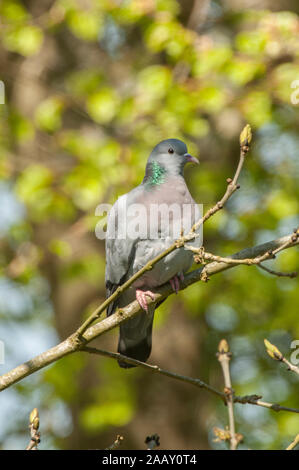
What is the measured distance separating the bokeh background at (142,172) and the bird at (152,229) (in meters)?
2.00

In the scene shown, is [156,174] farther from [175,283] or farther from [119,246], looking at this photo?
[175,283]

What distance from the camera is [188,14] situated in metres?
6.97

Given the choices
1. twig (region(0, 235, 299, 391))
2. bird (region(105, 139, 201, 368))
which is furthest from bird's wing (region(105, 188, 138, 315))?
twig (region(0, 235, 299, 391))

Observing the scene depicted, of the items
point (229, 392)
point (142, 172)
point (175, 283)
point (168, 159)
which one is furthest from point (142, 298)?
point (142, 172)

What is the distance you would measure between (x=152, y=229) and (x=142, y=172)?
2.52 metres

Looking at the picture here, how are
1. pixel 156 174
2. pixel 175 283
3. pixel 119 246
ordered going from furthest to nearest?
pixel 156 174 < pixel 119 246 < pixel 175 283

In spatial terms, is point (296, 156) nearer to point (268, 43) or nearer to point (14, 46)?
point (268, 43)

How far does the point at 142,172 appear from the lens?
18.7 feet

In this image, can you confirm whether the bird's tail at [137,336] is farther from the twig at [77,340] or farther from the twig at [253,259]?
the twig at [253,259]

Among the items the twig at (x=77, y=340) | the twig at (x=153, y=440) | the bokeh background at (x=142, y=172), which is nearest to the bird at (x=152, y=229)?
the twig at (x=77, y=340)

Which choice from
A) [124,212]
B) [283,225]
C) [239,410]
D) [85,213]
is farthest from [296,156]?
[124,212]

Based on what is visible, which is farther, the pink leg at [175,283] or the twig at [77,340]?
the pink leg at [175,283]

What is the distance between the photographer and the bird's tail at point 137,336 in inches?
147

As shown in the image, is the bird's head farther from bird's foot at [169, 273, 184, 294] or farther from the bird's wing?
bird's foot at [169, 273, 184, 294]
